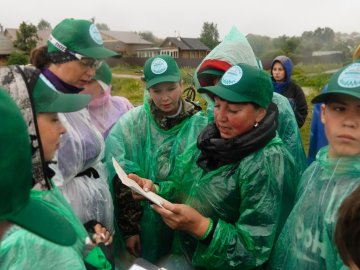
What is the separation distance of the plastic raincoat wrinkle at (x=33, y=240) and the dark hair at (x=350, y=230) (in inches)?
32.4

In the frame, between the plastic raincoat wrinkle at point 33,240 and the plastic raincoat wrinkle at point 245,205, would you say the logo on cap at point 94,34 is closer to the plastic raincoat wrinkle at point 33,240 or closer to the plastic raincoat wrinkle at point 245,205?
the plastic raincoat wrinkle at point 33,240

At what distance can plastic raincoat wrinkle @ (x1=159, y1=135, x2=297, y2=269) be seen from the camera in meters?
1.59

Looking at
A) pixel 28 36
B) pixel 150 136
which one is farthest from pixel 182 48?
pixel 150 136

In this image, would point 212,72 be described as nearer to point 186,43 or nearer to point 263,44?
point 263,44

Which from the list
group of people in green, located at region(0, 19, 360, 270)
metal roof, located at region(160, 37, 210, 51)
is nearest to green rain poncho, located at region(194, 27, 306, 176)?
group of people in green, located at region(0, 19, 360, 270)

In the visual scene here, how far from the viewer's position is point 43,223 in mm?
897

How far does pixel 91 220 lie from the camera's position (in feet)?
5.92

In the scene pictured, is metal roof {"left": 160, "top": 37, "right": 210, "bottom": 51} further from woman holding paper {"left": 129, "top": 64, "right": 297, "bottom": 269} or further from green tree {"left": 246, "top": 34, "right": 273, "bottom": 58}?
woman holding paper {"left": 129, "top": 64, "right": 297, "bottom": 269}

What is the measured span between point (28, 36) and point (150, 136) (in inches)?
934

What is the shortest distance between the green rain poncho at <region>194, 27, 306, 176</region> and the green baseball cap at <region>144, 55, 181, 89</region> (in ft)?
0.61

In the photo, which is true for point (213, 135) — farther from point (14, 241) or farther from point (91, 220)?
point (14, 241)

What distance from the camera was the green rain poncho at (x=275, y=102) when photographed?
7.76ft

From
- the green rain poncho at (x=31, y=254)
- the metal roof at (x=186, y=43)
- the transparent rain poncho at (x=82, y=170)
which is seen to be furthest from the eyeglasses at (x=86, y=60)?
the metal roof at (x=186, y=43)

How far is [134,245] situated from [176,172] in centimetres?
68
